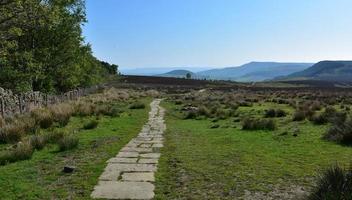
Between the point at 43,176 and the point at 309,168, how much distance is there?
5.70 metres

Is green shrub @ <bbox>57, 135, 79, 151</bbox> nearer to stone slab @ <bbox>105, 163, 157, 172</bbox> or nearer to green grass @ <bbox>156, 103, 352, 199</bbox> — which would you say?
green grass @ <bbox>156, 103, 352, 199</bbox>

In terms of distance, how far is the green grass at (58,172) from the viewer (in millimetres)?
8219

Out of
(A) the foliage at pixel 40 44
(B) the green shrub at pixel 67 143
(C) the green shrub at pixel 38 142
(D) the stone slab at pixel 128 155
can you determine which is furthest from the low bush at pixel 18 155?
(A) the foliage at pixel 40 44

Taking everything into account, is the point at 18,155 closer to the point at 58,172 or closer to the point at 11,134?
the point at 58,172

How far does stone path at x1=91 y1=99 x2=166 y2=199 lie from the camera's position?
26.6 feet

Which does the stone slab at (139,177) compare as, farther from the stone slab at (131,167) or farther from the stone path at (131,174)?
the stone slab at (131,167)

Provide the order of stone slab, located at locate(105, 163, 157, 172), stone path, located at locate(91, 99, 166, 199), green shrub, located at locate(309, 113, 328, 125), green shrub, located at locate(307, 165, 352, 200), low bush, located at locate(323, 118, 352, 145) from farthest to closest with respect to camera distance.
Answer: green shrub, located at locate(309, 113, 328, 125), low bush, located at locate(323, 118, 352, 145), stone slab, located at locate(105, 163, 157, 172), stone path, located at locate(91, 99, 166, 199), green shrub, located at locate(307, 165, 352, 200)

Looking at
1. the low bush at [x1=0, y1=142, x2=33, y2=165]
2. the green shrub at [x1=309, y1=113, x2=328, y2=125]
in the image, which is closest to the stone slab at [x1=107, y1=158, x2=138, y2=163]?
the low bush at [x1=0, y1=142, x2=33, y2=165]

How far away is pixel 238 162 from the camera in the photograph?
1138cm

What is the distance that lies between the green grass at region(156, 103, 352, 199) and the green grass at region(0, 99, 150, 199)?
1.39m

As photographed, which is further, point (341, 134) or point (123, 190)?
point (341, 134)

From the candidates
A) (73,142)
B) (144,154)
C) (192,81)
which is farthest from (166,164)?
(192,81)

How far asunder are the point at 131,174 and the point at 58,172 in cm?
157

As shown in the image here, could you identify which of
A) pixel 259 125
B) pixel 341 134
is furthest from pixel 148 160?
pixel 259 125
